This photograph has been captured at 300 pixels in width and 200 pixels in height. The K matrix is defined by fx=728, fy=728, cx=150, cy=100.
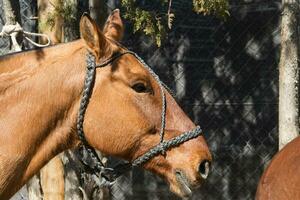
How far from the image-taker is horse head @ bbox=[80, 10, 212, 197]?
10.3 ft

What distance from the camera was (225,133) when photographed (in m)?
6.61

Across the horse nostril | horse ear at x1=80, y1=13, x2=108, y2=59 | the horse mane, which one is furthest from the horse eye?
the horse nostril

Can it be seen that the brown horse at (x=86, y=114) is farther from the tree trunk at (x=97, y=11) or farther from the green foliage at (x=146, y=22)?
the tree trunk at (x=97, y=11)

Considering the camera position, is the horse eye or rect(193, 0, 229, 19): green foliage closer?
the horse eye

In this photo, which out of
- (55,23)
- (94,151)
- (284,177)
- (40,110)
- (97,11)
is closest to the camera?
(40,110)

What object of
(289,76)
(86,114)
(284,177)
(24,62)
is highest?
(24,62)

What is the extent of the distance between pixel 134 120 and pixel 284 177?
125 cm

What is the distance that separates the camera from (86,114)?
3.14 m

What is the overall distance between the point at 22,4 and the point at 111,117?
3.88m

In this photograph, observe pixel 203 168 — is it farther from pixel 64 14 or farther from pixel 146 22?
pixel 64 14

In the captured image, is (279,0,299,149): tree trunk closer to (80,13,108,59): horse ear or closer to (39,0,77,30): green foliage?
(39,0,77,30): green foliage

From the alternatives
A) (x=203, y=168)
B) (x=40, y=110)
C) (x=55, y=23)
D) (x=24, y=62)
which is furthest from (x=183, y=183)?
(x=55, y=23)

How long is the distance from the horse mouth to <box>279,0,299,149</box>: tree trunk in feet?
5.55

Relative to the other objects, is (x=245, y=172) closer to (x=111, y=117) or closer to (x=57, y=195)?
(x=57, y=195)
